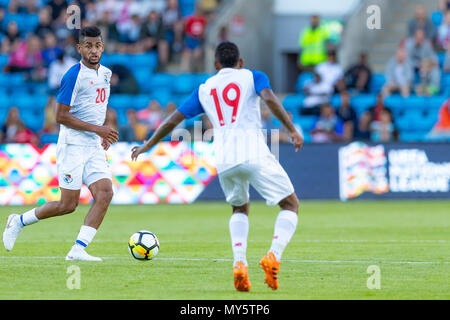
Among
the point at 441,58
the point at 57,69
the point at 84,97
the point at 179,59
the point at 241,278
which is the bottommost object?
the point at 241,278

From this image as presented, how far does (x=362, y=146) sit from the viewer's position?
20734 millimetres

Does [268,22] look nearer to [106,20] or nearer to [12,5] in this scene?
[106,20]

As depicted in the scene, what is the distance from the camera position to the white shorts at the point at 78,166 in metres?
10.5

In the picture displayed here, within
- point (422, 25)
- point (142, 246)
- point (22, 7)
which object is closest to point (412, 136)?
point (422, 25)

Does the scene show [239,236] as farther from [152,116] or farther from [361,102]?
[361,102]

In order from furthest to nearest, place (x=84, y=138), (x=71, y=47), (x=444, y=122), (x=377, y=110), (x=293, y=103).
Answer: (x=71, y=47) < (x=293, y=103) < (x=377, y=110) < (x=444, y=122) < (x=84, y=138)

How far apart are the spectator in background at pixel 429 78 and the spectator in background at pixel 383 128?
2.23 m

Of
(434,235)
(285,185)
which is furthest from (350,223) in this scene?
(285,185)

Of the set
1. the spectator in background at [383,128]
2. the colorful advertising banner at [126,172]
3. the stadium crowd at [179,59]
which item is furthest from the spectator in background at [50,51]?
the spectator in background at [383,128]

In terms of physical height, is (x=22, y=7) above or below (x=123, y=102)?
above

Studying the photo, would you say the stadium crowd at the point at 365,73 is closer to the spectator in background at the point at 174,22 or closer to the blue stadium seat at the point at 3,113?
the spectator in background at the point at 174,22

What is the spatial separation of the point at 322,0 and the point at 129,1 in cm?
503

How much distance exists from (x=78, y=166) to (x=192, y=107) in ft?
7.25

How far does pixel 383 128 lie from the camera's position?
71.3 ft
